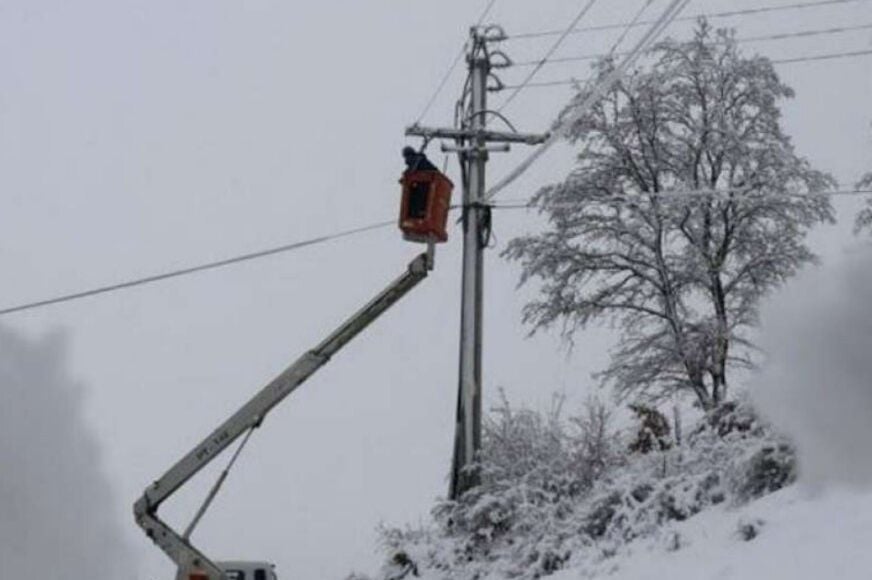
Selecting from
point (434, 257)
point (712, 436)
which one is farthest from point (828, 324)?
point (434, 257)

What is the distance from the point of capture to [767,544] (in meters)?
10.9

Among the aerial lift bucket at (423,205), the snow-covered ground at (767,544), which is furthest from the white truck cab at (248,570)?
the snow-covered ground at (767,544)

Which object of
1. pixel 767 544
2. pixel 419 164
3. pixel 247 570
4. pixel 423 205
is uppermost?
pixel 419 164

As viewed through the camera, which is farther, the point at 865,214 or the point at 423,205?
the point at 865,214

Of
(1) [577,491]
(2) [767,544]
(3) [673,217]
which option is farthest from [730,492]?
(3) [673,217]

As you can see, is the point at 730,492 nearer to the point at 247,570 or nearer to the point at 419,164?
the point at 419,164

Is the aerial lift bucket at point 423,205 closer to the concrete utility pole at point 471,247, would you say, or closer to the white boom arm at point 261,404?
the white boom arm at point 261,404

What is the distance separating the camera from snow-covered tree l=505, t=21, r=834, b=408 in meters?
26.3

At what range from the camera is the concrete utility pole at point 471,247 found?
67.6ft

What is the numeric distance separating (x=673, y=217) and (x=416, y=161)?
1150 centimetres

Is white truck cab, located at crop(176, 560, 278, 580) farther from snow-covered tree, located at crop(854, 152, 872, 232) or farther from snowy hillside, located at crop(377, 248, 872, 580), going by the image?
snow-covered tree, located at crop(854, 152, 872, 232)

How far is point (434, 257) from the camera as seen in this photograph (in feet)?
54.4

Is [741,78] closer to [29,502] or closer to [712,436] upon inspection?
[712,436]

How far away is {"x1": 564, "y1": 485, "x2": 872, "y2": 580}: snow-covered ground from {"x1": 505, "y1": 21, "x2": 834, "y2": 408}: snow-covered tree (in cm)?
1332
